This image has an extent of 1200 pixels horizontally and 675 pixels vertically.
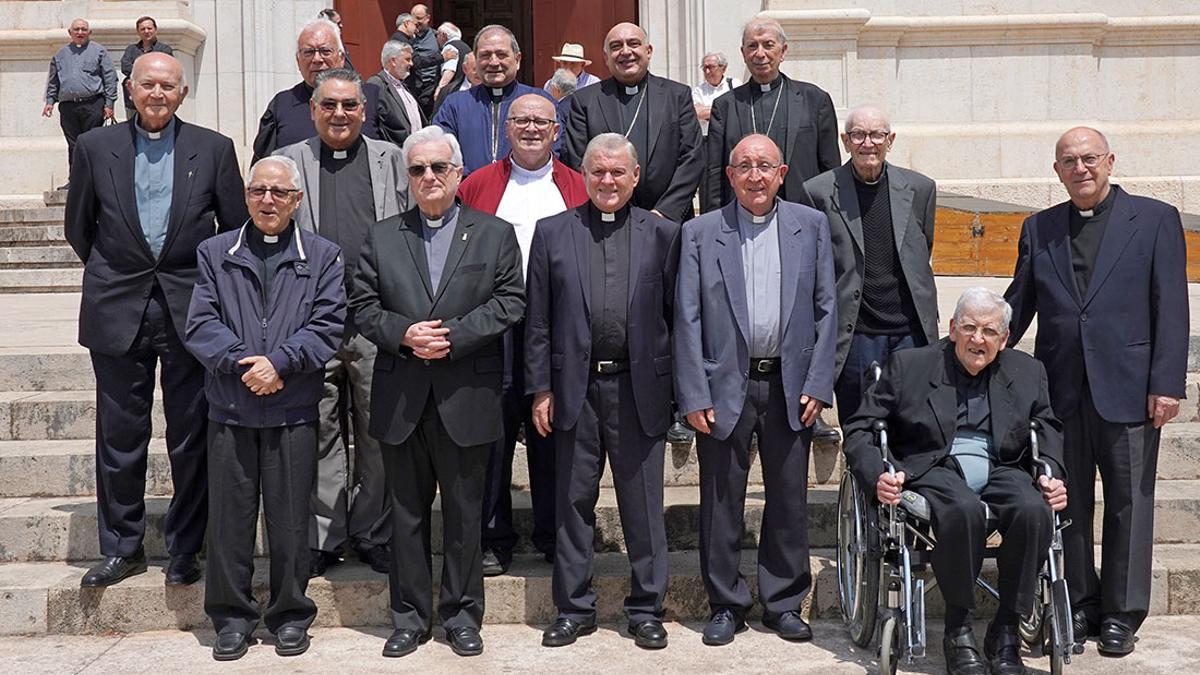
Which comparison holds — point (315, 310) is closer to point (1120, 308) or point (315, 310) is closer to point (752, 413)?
point (752, 413)

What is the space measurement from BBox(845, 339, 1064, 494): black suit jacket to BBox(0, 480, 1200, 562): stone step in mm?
937

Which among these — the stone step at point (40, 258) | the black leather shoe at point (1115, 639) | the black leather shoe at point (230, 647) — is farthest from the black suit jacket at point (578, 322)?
the stone step at point (40, 258)

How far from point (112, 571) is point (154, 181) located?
156 centimetres

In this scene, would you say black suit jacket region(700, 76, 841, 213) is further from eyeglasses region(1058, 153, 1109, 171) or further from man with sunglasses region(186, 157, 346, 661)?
man with sunglasses region(186, 157, 346, 661)

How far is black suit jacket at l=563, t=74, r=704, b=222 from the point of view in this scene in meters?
6.02

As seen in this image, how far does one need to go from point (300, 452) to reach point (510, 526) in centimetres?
105

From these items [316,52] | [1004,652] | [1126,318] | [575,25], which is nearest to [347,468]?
[316,52]

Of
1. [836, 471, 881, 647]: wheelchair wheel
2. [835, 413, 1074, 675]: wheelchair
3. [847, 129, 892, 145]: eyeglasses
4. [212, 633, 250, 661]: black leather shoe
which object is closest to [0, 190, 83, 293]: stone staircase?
[212, 633, 250, 661]: black leather shoe

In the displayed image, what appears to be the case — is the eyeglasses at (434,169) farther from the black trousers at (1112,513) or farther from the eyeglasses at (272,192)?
the black trousers at (1112,513)

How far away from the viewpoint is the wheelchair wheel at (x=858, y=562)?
4832 mm

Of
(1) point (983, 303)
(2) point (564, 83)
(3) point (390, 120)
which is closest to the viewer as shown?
(1) point (983, 303)

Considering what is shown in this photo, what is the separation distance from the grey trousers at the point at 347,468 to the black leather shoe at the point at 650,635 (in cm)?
117

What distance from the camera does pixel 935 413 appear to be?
16.1ft

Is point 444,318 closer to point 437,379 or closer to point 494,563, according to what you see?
point 437,379
